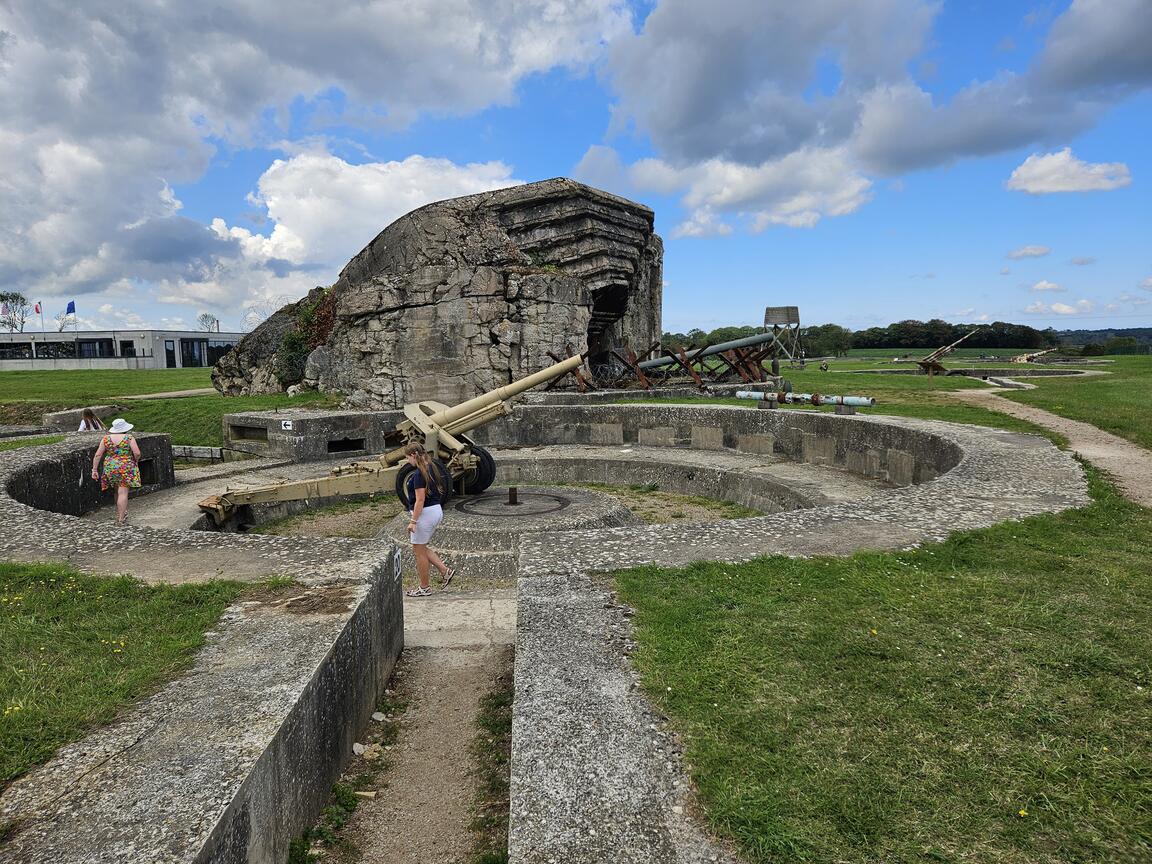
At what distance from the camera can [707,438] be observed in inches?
536

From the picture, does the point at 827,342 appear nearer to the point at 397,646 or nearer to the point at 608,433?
the point at 608,433

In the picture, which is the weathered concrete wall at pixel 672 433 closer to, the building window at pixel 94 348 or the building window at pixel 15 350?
the building window at pixel 94 348

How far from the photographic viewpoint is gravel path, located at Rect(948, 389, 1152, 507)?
6555 millimetres

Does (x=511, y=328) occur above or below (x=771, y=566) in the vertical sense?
above

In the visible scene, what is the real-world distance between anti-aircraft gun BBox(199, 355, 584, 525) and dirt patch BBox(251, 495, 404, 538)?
0.56m

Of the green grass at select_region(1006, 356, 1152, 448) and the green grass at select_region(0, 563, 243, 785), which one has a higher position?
the green grass at select_region(1006, 356, 1152, 448)

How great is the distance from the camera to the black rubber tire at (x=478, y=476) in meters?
9.91

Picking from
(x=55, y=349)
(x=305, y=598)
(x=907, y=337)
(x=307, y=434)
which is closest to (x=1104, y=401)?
(x=305, y=598)

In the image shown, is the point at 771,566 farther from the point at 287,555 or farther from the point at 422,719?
the point at 287,555

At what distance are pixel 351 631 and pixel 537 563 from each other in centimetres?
133

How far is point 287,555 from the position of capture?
486cm

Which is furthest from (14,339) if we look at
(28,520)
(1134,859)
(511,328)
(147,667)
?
(1134,859)

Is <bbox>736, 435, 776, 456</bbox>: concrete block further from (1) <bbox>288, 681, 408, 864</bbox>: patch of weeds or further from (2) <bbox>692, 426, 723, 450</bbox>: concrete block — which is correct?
(1) <bbox>288, 681, 408, 864</bbox>: patch of weeds

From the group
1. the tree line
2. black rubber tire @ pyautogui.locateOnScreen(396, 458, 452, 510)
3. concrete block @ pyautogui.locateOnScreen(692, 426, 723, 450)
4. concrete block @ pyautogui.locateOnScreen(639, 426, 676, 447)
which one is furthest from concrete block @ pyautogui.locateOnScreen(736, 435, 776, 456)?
the tree line
